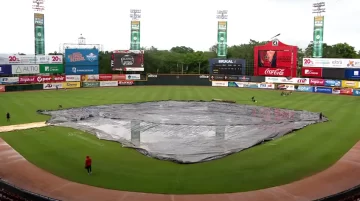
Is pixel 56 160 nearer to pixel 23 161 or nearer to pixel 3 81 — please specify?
pixel 23 161

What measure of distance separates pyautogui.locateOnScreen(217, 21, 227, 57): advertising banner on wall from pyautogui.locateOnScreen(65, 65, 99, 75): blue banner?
92.0 feet

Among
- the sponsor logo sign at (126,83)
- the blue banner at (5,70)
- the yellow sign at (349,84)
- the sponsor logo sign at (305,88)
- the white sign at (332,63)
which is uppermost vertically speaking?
the white sign at (332,63)

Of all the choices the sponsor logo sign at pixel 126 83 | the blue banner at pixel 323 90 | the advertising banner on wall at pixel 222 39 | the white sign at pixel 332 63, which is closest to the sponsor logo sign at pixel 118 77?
the sponsor logo sign at pixel 126 83

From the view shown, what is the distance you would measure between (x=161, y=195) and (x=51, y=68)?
59854 mm

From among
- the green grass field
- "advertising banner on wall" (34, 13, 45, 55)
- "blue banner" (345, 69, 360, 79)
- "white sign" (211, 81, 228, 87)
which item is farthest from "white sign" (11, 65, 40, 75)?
"blue banner" (345, 69, 360, 79)

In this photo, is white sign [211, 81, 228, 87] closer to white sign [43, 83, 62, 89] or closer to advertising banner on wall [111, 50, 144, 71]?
advertising banner on wall [111, 50, 144, 71]

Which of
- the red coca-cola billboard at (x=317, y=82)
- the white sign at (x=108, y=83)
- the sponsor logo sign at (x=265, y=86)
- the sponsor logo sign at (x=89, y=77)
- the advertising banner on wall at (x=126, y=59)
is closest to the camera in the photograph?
the red coca-cola billboard at (x=317, y=82)

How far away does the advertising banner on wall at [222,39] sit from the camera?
80.6 metres

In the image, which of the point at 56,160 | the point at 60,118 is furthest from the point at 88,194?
the point at 60,118

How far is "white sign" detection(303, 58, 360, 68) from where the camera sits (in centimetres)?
6103

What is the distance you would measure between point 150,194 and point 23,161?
359 inches

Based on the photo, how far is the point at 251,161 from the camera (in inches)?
821

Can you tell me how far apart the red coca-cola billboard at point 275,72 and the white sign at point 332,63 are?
3535 millimetres

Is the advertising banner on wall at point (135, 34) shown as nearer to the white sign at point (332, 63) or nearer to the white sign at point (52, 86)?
the white sign at point (52, 86)
